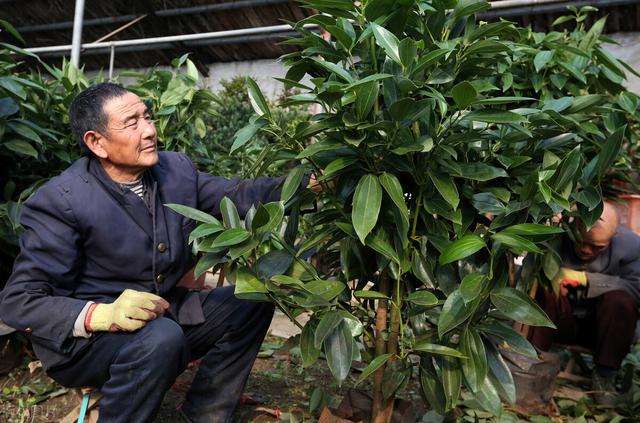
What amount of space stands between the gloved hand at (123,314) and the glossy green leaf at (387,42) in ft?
3.05

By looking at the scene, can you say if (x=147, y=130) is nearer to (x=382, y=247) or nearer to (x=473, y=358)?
(x=382, y=247)

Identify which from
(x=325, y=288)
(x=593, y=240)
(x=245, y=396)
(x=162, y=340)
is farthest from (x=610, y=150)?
(x=245, y=396)

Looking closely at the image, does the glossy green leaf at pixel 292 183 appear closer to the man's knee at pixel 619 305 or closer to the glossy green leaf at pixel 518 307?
the glossy green leaf at pixel 518 307

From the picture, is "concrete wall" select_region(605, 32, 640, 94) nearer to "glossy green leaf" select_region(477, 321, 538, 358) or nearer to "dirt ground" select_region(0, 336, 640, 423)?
"dirt ground" select_region(0, 336, 640, 423)

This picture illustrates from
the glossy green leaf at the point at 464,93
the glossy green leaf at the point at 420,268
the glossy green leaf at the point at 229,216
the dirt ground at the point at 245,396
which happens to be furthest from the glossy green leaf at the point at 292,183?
the dirt ground at the point at 245,396

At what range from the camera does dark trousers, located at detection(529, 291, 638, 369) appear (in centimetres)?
237

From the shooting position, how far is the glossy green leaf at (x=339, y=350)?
4.19 feet

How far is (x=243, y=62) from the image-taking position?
22.4 ft

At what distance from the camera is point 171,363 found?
1547 mm

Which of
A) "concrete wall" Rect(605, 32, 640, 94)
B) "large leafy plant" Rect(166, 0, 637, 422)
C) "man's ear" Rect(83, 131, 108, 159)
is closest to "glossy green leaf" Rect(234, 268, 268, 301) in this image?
"large leafy plant" Rect(166, 0, 637, 422)

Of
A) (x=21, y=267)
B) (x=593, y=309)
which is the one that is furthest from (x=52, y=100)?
(x=593, y=309)

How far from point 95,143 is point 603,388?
2241 millimetres

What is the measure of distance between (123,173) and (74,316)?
50cm

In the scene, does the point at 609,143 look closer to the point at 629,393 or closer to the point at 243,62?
the point at 629,393
